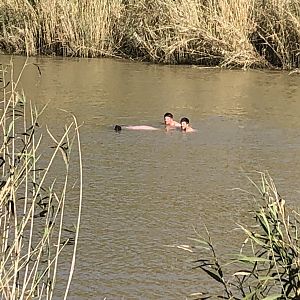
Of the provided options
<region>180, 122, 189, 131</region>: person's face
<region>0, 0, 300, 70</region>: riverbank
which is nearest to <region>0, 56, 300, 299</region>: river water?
<region>180, 122, 189, 131</region>: person's face

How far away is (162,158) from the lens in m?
6.96

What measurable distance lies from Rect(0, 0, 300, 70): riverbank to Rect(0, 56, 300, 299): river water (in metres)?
0.44

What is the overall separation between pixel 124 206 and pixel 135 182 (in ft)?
2.14

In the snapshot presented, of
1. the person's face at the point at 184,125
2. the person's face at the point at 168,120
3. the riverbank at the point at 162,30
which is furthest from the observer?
the riverbank at the point at 162,30

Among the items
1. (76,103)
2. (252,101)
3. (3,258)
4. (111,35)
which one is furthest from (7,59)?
(3,258)

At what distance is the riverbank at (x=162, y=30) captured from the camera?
12109 millimetres

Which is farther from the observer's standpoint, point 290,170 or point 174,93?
point 174,93

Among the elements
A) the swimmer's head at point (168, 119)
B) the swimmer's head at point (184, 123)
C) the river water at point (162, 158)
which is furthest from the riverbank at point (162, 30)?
the swimmer's head at point (184, 123)

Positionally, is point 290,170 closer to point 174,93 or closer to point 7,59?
point 174,93

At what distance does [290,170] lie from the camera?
654 centimetres

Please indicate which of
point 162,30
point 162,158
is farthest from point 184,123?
point 162,30

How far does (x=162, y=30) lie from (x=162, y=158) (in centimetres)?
581

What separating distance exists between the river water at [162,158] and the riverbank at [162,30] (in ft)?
1.43

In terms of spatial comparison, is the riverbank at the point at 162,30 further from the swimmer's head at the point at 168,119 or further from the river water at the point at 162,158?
the swimmer's head at the point at 168,119
